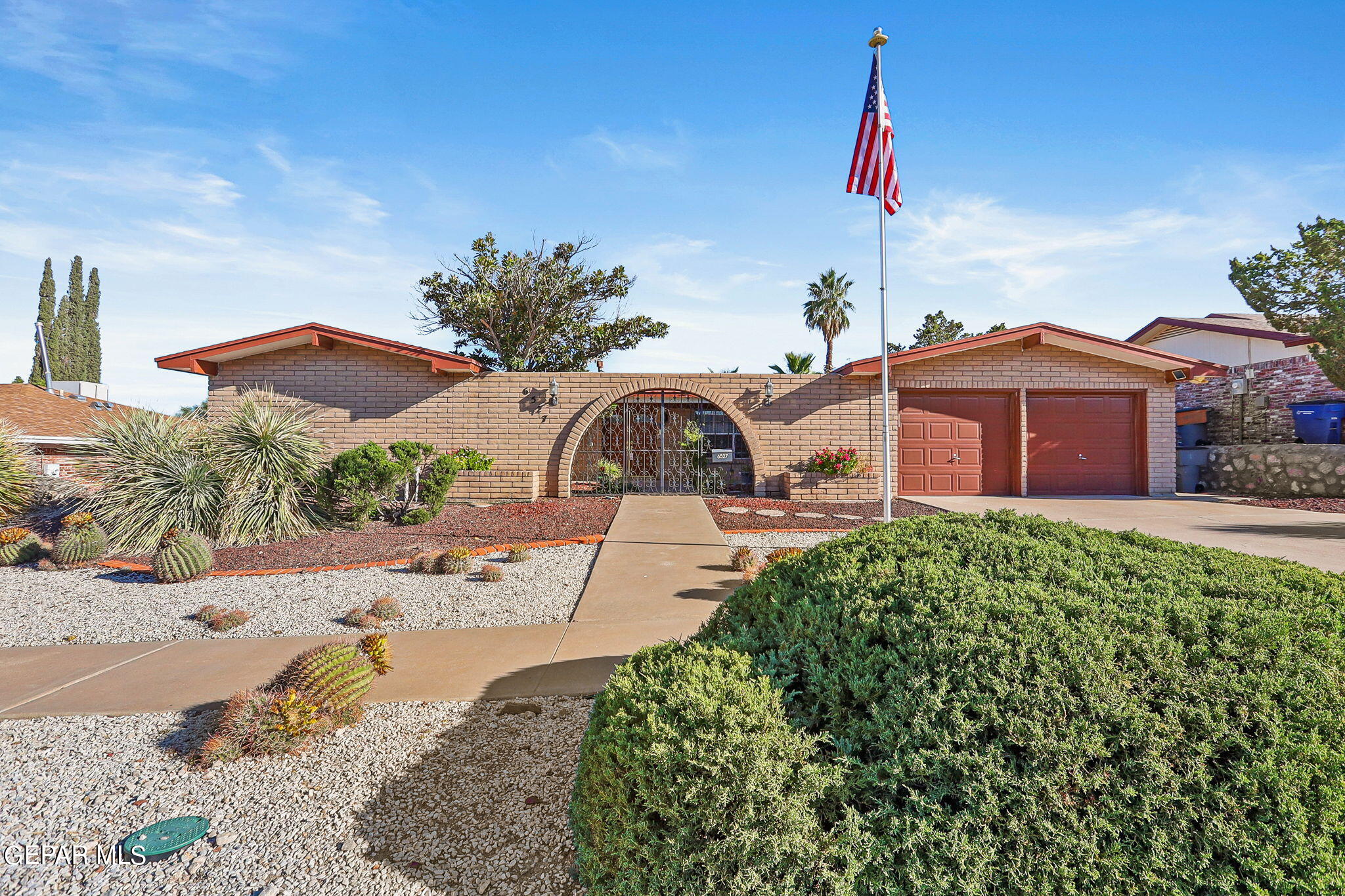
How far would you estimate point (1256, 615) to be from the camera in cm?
190

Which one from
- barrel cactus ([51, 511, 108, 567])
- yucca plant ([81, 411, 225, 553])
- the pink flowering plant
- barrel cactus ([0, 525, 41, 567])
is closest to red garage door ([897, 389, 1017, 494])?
the pink flowering plant

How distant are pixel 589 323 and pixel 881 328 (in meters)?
15.6

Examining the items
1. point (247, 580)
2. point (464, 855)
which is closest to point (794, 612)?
point (464, 855)

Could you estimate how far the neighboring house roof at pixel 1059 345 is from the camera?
40.8ft

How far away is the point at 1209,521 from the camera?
30.8ft

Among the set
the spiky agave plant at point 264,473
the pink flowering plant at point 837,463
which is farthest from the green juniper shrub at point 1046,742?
the pink flowering plant at point 837,463

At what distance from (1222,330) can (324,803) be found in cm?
2430

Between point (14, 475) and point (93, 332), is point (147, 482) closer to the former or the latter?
point (14, 475)

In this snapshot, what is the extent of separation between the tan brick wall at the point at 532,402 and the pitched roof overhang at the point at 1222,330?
8.92 m

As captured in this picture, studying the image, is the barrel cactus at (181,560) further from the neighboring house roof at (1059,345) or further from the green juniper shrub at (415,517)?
the neighboring house roof at (1059,345)

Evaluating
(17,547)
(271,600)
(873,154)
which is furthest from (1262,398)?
(17,547)

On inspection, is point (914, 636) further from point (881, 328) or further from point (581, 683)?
point (881, 328)

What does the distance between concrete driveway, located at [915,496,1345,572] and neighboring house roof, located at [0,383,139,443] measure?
1782cm

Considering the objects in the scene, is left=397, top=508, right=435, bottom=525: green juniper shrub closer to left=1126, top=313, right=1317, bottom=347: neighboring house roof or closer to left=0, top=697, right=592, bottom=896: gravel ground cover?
left=0, top=697, right=592, bottom=896: gravel ground cover
